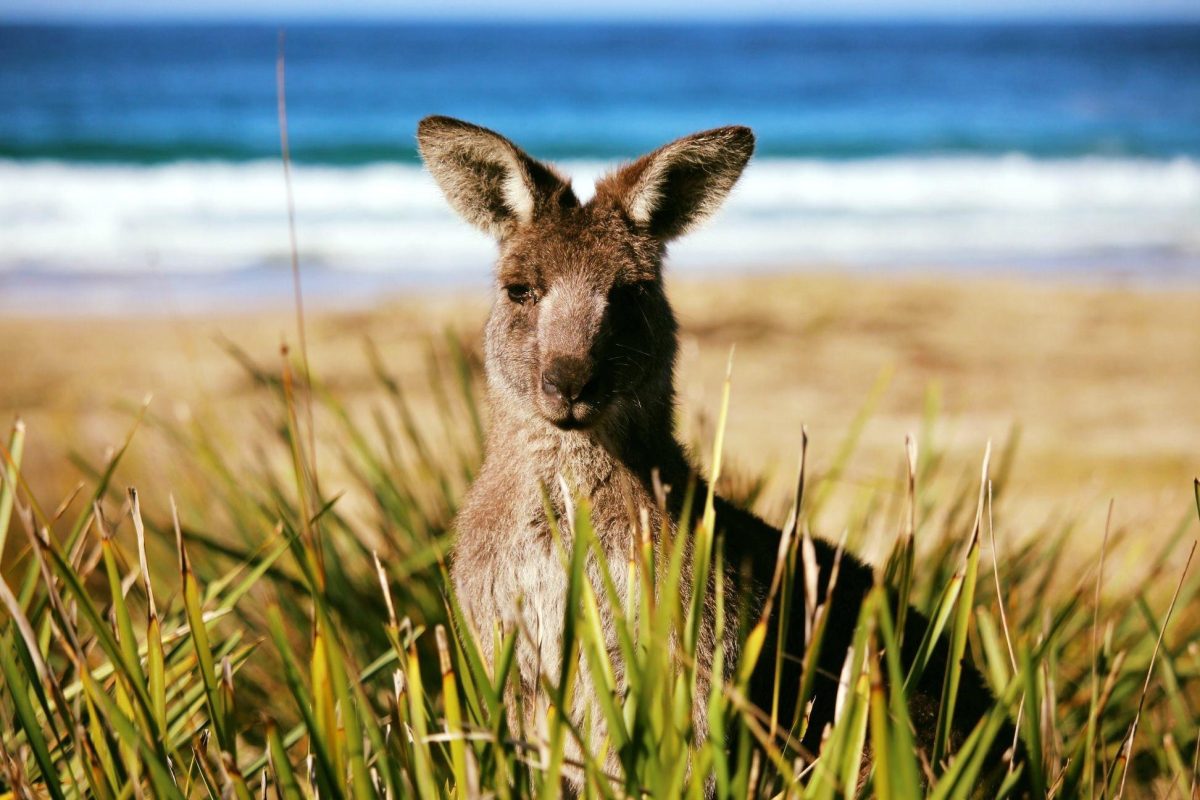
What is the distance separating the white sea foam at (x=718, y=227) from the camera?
1711 cm

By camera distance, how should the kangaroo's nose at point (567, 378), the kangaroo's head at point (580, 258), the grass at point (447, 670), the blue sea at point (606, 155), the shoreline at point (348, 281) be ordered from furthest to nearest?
the blue sea at point (606, 155)
the shoreline at point (348, 281)
the kangaroo's head at point (580, 258)
the kangaroo's nose at point (567, 378)
the grass at point (447, 670)

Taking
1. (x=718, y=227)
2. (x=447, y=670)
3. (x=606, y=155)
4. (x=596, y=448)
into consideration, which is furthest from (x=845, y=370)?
(x=606, y=155)

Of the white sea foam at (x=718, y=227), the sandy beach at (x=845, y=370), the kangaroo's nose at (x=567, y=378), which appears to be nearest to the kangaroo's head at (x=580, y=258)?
the kangaroo's nose at (x=567, y=378)

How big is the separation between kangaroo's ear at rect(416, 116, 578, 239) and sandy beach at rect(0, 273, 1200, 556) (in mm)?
2626

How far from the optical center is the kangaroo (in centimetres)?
272

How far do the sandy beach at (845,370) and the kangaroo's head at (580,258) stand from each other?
2.73 m

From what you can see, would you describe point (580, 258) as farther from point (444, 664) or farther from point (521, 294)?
point (444, 664)

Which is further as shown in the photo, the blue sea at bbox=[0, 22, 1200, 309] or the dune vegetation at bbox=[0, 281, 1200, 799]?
the blue sea at bbox=[0, 22, 1200, 309]

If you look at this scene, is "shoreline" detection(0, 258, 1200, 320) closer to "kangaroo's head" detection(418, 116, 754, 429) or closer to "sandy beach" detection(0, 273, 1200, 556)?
"sandy beach" detection(0, 273, 1200, 556)

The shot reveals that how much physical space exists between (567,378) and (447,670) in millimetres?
912

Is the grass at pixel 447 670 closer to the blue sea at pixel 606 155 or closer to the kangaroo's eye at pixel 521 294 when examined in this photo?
the kangaroo's eye at pixel 521 294

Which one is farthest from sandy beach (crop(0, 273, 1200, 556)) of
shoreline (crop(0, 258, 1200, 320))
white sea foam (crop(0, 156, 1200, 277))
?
white sea foam (crop(0, 156, 1200, 277))

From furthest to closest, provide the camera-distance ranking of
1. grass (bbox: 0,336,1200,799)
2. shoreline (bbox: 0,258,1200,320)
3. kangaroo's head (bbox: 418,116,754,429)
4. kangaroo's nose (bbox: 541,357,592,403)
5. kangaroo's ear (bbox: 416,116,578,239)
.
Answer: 1. shoreline (bbox: 0,258,1200,320)
2. kangaroo's ear (bbox: 416,116,578,239)
3. kangaroo's head (bbox: 418,116,754,429)
4. kangaroo's nose (bbox: 541,357,592,403)
5. grass (bbox: 0,336,1200,799)

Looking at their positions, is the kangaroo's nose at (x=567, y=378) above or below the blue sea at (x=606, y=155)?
below
